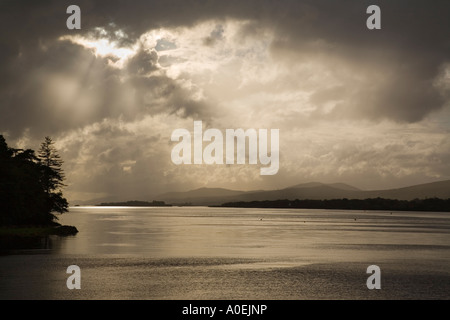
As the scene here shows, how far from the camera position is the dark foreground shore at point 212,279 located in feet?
131

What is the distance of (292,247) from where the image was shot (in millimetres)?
82812

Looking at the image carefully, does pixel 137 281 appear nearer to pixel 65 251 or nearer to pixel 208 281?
pixel 208 281

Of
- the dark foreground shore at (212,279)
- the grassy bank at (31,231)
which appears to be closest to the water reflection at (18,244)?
the grassy bank at (31,231)

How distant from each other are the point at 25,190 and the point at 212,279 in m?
68.0

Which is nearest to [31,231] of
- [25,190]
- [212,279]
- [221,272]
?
[25,190]

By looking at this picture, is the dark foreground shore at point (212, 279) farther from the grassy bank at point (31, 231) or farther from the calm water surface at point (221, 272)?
the grassy bank at point (31, 231)

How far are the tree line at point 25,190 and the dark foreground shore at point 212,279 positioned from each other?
37.0 metres

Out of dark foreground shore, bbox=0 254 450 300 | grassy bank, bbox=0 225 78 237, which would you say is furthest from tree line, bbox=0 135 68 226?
dark foreground shore, bbox=0 254 450 300

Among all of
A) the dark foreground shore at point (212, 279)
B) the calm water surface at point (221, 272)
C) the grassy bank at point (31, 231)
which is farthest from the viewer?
the grassy bank at point (31, 231)

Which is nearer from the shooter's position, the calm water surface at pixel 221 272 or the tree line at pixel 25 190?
the calm water surface at pixel 221 272

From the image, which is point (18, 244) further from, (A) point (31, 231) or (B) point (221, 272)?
(B) point (221, 272)

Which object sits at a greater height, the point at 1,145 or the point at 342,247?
the point at 1,145
